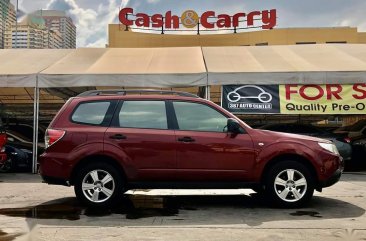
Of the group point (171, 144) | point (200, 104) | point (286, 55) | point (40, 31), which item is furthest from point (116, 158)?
point (40, 31)

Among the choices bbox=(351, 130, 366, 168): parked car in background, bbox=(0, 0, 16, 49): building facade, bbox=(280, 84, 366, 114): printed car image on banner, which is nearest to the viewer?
bbox=(280, 84, 366, 114): printed car image on banner

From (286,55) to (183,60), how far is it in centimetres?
330

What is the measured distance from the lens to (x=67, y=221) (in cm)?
598

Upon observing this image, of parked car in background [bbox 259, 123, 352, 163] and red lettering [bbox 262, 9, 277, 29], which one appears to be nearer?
parked car in background [bbox 259, 123, 352, 163]

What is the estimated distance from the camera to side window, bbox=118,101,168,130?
271 inches

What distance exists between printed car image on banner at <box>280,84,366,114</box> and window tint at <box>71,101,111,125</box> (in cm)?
647

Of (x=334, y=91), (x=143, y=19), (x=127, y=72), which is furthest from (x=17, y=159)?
(x=143, y=19)

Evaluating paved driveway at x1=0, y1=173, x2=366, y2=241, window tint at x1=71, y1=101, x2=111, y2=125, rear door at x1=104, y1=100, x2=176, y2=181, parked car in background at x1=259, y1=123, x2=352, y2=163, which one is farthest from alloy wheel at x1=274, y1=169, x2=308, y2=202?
parked car in background at x1=259, y1=123, x2=352, y2=163

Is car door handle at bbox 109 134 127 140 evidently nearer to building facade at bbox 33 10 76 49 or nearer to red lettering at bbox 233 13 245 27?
red lettering at bbox 233 13 245 27

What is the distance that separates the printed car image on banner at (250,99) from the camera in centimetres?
1220

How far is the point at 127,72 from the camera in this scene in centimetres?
1234

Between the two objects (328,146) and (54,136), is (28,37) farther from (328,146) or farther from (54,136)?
(328,146)

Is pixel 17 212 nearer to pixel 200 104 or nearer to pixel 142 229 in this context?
pixel 142 229

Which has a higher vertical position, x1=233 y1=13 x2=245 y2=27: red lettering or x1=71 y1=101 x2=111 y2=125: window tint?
x1=233 y1=13 x2=245 y2=27: red lettering
